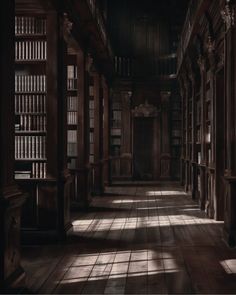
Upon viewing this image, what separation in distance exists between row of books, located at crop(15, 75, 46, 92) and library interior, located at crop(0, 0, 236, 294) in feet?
0.04

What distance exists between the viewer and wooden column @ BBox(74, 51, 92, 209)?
8383 millimetres

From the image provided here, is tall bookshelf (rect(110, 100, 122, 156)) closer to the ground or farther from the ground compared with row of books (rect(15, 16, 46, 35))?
closer to the ground

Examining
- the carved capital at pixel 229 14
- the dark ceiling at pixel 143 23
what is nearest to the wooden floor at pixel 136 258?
the carved capital at pixel 229 14

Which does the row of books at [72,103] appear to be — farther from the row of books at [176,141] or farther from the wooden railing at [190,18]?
the row of books at [176,141]

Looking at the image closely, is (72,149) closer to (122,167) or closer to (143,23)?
(122,167)

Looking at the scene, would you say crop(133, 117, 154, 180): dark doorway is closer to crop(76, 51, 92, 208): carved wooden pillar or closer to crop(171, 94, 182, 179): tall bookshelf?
crop(171, 94, 182, 179): tall bookshelf

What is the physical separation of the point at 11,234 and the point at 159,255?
1842mm

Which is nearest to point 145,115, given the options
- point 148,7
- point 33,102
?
point 148,7

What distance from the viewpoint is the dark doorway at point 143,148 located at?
1543 centimetres

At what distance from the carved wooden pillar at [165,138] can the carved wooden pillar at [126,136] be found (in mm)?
983

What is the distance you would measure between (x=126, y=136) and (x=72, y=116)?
6.08 meters

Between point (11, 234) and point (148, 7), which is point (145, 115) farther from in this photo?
point (11, 234)

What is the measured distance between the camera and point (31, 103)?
6.07 metres

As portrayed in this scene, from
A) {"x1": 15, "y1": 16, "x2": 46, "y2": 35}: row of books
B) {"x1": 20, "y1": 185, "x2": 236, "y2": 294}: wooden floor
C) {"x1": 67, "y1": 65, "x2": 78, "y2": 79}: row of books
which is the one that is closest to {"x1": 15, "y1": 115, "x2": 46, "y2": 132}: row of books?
{"x1": 15, "y1": 16, "x2": 46, "y2": 35}: row of books
